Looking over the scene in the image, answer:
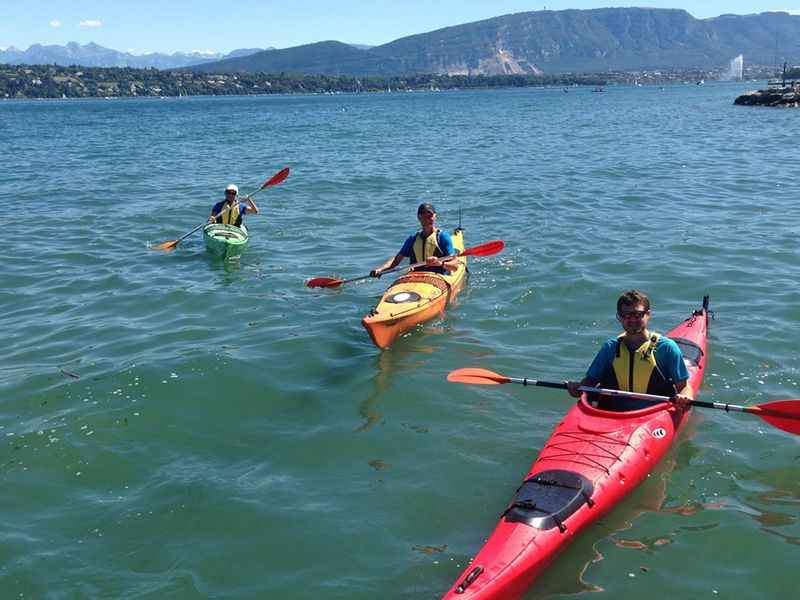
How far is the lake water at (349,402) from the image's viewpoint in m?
5.34

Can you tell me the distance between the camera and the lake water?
5.34m

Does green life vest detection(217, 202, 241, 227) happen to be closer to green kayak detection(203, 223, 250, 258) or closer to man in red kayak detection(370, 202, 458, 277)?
green kayak detection(203, 223, 250, 258)

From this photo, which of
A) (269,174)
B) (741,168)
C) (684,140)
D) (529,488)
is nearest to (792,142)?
(684,140)

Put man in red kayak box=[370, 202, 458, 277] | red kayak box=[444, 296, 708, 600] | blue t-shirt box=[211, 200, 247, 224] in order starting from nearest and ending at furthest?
red kayak box=[444, 296, 708, 600] < man in red kayak box=[370, 202, 458, 277] < blue t-shirt box=[211, 200, 247, 224]

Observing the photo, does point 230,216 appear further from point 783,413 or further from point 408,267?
point 783,413

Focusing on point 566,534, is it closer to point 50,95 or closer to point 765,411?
point 765,411

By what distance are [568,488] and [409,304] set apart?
433cm

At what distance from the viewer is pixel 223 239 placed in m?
13.8

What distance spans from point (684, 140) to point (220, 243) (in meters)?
26.4

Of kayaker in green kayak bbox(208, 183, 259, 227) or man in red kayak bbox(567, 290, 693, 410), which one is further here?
kayaker in green kayak bbox(208, 183, 259, 227)

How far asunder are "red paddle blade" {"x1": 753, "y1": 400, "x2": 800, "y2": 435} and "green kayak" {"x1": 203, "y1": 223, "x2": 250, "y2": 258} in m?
10.2

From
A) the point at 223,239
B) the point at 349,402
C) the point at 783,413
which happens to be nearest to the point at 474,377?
the point at 349,402

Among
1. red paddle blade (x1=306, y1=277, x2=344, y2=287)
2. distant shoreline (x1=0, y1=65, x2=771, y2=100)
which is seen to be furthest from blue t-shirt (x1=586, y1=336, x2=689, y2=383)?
distant shoreline (x1=0, y1=65, x2=771, y2=100)

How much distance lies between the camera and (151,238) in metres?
16.0
